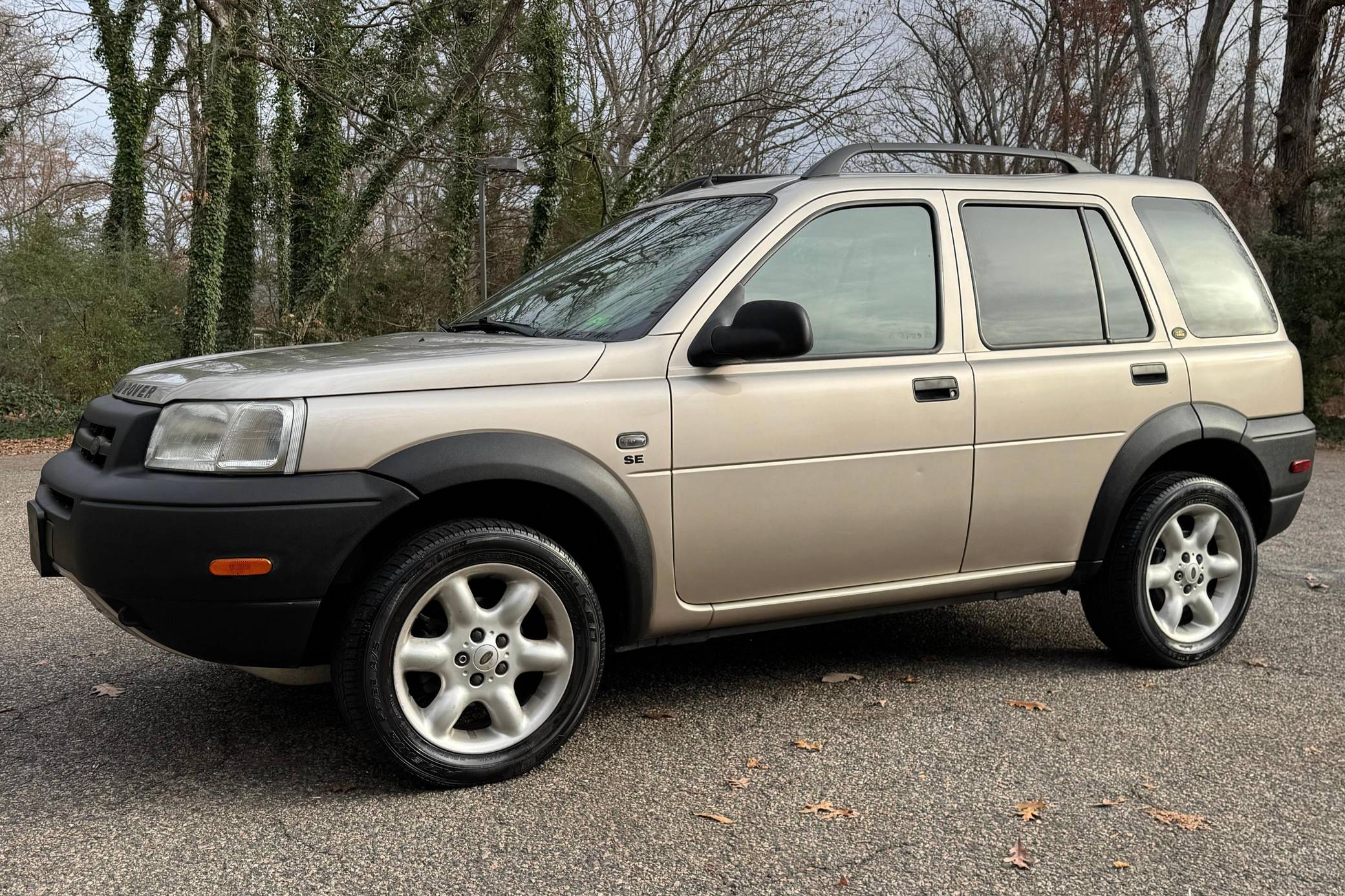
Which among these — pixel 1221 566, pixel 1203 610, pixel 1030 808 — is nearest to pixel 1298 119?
pixel 1221 566

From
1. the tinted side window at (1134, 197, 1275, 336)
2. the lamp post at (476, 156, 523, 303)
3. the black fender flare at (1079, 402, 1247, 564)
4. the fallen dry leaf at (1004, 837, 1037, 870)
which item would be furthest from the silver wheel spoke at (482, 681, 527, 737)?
the lamp post at (476, 156, 523, 303)

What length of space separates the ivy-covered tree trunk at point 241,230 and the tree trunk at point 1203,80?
588 inches

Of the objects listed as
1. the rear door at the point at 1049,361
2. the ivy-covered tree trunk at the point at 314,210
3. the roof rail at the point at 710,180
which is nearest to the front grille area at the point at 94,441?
the roof rail at the point at 710,180

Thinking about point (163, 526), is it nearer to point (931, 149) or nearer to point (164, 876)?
point (164, 876)

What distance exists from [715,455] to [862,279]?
35.6 inches

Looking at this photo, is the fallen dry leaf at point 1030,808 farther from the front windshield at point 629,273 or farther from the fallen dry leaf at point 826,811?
the front windshield at point 629,273

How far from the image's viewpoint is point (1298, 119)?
17.5 meters

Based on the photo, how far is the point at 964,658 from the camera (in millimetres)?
4863

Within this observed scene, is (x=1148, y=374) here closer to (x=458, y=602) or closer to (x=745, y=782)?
(x=745, y=782)

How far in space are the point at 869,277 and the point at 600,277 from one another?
0.98m

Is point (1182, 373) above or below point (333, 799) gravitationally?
above

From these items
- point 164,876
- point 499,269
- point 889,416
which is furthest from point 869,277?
point 499,269

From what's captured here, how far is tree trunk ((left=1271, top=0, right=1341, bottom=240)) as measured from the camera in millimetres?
17141

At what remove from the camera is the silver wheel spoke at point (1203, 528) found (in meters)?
4.70
